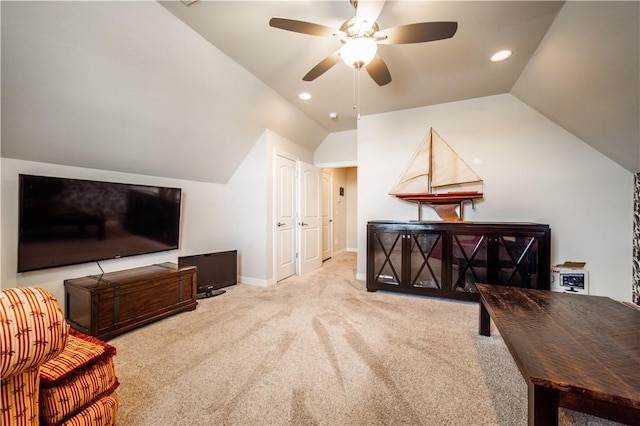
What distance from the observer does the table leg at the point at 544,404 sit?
3.04 feet

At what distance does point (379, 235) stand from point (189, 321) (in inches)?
92.4

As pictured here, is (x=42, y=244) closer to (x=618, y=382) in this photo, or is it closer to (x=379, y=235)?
(x=379, y=235)

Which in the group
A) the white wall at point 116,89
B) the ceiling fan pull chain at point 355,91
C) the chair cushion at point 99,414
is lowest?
the chair cushion at point 99,414

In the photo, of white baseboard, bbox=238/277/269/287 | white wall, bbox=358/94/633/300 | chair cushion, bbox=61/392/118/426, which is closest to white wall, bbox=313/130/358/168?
white wall, bbox=358/94/633/300

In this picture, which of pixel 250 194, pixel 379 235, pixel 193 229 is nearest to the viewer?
pixel 379 235

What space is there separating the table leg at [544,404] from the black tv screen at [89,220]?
10.9 ft

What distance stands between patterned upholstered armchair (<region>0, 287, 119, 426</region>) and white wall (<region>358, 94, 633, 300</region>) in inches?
131

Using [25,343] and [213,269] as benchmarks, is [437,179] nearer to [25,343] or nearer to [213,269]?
[213,269]

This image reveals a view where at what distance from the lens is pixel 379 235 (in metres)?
3.21

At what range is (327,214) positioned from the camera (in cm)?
546

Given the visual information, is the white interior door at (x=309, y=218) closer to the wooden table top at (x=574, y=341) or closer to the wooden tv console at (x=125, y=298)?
the wooden tv console at (x=125, y=298)

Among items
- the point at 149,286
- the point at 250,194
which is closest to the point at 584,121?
the point at 250,194

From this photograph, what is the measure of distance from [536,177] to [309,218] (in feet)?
10.5

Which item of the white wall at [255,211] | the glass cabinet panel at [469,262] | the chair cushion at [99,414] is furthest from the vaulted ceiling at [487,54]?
the chair cushion at [99,414]
